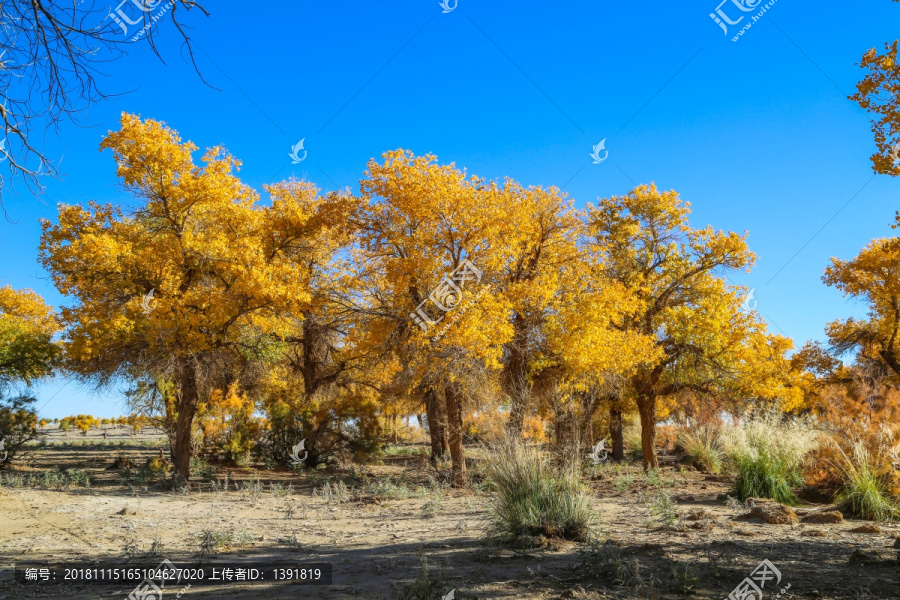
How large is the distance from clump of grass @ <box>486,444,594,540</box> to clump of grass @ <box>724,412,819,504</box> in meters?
5.06

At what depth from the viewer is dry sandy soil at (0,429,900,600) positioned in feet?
15.9

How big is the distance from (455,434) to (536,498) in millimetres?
8179

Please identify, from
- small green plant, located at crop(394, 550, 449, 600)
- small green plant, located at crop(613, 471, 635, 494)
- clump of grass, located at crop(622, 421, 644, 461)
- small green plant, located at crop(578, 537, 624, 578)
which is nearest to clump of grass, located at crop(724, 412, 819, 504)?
small green plant, located at crop(613, 471, 635, 494)

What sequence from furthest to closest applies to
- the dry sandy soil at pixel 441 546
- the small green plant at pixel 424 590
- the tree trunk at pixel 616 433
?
the tree trunk at pixel 616 433 → the dry sandy soil at pixel 441 546 → the small green plant at pixel 424 590

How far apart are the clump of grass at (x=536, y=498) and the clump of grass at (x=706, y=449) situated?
12.5 m

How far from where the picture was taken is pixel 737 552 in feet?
19.7

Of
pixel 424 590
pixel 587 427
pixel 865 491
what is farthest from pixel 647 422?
pixel 424 590

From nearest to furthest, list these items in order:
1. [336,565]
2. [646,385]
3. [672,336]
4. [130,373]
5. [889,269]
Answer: [336,565]
[130,373]
[672,336]
[646,385]
[889,269]

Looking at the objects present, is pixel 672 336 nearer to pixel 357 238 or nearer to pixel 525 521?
pixel 357 238

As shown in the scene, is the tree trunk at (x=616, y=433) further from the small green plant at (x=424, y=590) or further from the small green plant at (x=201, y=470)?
the small green plant at (x=424, y=590)

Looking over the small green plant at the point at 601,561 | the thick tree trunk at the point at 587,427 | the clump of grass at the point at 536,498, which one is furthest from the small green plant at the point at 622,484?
the small green plant at the point at 601,561

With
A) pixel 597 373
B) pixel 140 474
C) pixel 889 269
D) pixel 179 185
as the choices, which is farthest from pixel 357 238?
pixel 889 269

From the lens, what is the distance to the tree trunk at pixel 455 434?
14500mm

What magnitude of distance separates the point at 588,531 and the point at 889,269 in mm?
23327
